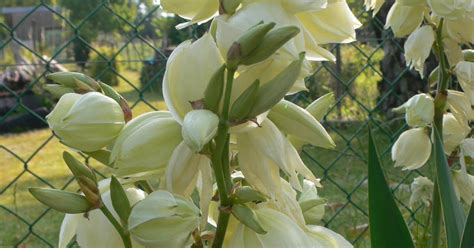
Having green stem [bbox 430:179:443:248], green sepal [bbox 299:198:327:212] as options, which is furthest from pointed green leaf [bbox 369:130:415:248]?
green stem [bbox 430:179:443:248]

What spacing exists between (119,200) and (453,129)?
0.64 meters

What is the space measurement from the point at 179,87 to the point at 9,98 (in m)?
5.87

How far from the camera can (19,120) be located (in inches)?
203

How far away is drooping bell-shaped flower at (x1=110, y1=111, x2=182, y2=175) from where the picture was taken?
43 cm

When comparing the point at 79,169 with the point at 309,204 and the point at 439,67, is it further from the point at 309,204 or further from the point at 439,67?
the point at 439,67

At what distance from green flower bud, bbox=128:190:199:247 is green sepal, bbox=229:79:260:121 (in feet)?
0.20

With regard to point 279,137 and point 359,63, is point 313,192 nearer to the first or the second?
point 279,137

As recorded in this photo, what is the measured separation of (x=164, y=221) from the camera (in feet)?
1.35

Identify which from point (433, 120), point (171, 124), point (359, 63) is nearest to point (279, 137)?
point (171, 124)

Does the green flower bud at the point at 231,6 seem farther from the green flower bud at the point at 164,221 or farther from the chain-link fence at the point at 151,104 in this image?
the chain-link fence at the point at 151,104

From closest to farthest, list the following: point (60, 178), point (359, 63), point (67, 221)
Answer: point (67, 221), point (60, 178), point (359, 63)

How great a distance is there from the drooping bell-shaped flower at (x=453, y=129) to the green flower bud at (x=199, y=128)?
24.9 inches

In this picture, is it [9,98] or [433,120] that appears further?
[9,98]

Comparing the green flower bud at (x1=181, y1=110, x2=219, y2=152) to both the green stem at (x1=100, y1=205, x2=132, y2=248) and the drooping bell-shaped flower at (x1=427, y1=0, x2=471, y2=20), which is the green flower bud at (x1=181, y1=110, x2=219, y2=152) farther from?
the drooping bell-shaped flower at (x1=427, y1=0, x2=471, y2=20)
